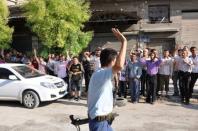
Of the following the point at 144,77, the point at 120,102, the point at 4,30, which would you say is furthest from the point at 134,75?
the point at 4,30

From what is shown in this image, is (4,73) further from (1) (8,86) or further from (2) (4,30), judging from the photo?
(2) (4,30)

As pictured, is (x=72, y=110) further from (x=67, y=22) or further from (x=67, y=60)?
(x=67, y=22)

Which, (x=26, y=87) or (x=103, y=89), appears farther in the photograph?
(x=26, y=87)

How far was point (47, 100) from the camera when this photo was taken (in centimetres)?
1261

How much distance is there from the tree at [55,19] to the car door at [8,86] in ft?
21.2

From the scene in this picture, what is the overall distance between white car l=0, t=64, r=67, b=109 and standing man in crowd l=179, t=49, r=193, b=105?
3.95 meters

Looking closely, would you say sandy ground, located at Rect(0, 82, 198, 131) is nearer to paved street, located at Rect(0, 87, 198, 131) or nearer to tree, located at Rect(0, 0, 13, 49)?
paved street, located at Rect(0, 87, 198, 131)

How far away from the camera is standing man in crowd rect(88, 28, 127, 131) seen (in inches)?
195

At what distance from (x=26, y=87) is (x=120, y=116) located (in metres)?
3.42

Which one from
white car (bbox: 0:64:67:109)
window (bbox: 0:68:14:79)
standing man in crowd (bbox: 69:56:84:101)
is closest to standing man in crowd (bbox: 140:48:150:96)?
standing man in crowd (bbox: 69:56:84:101)

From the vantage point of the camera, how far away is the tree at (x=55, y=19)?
19.1 meters

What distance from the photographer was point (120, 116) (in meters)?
11.0

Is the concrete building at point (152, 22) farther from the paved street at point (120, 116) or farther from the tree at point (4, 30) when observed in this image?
the paved street at point (120, 116)

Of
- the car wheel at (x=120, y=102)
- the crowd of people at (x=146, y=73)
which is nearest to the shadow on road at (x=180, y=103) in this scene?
the crowd of people at (x=146, y=73)
